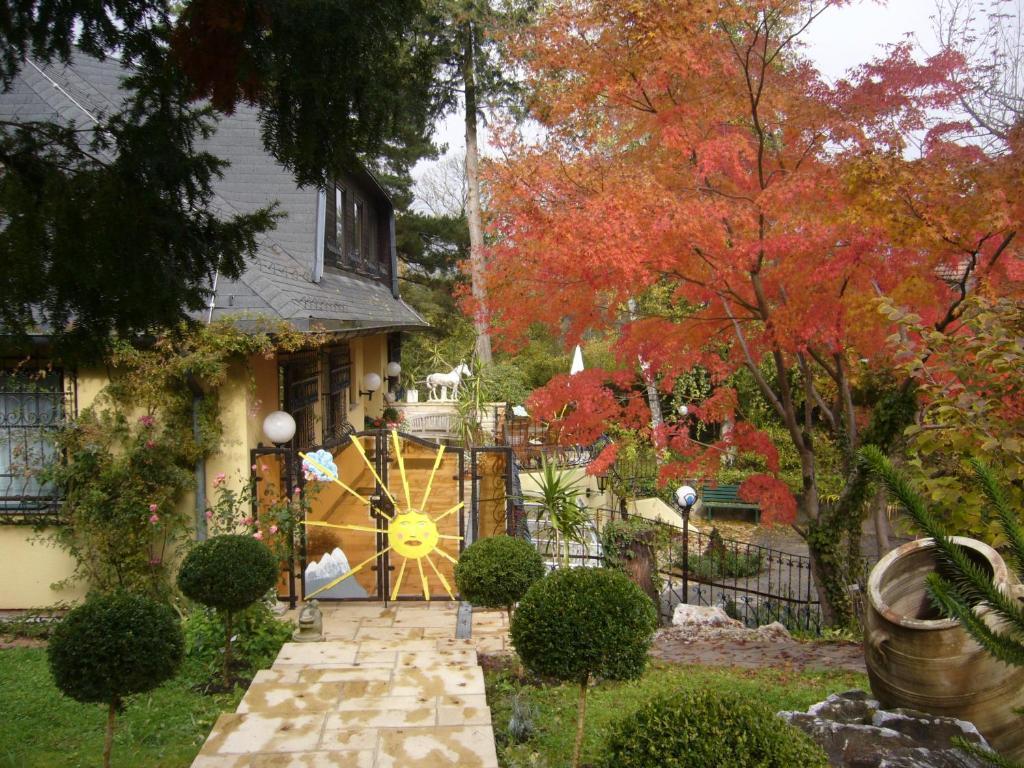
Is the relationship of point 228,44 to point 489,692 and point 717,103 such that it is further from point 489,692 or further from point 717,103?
point 717,103

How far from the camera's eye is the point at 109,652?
392 cm

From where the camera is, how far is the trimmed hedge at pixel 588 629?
402 centimetres

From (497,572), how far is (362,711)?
4.83ft

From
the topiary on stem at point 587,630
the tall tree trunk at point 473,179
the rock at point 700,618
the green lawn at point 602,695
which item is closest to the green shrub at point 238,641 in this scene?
the green lawn at point 602,695

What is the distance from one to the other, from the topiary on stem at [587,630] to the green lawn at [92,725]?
7.06 ft

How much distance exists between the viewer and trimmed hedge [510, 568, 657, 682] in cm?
402

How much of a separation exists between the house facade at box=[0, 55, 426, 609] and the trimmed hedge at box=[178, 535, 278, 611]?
165 centimetres

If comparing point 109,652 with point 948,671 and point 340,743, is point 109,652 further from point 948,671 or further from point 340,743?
point 948,671

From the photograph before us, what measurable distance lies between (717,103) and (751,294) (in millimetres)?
1935

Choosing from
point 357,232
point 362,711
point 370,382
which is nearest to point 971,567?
point 362,711

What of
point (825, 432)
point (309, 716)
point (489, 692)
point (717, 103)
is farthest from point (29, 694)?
point (825, 432)

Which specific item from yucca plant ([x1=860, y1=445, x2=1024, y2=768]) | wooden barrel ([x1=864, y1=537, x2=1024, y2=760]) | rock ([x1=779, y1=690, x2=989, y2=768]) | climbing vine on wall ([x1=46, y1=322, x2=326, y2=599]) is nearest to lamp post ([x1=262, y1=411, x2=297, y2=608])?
climbing vine on wall ([x1=46, y1=322, x2=326, y2=599])

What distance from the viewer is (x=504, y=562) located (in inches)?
234

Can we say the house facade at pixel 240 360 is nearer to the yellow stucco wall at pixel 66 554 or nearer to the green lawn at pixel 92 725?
the yellow stucco wall at pixel 66 554
